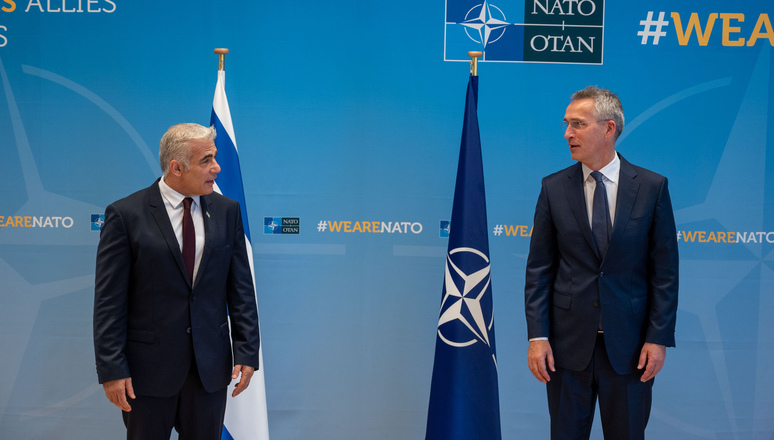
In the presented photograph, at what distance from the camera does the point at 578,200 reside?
2230 mm

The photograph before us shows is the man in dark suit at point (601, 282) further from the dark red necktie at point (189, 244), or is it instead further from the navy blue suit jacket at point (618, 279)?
the dark red necktie at point (189, 244)

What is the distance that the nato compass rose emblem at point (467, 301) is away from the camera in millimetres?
2867

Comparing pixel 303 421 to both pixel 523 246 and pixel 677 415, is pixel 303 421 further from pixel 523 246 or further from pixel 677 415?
pixel 677 415

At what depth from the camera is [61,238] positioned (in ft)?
11.3

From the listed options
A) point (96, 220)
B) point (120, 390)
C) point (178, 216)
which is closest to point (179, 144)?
point (178, 216)

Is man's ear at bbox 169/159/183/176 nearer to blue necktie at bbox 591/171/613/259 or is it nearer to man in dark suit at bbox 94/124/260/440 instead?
man in dark suit at bbox 94/124/260/440

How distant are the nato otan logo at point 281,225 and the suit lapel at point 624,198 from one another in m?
1.78

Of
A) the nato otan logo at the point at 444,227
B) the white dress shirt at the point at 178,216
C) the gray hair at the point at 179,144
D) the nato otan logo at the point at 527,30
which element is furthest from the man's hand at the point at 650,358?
the nato otan logo at the point at 527,30

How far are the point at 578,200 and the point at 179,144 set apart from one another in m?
1.37

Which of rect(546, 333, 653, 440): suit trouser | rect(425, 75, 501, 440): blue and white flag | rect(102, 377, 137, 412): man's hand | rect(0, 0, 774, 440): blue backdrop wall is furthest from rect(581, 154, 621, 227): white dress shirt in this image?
rect(102, 377, 137, 412): man's hand

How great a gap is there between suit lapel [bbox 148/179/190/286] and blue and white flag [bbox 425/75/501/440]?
129 centimetres

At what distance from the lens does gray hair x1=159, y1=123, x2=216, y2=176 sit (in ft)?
6.81

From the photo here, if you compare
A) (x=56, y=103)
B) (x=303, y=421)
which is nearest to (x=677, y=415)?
(x=303, y=421)

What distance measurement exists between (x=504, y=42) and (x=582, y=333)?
180 cm
